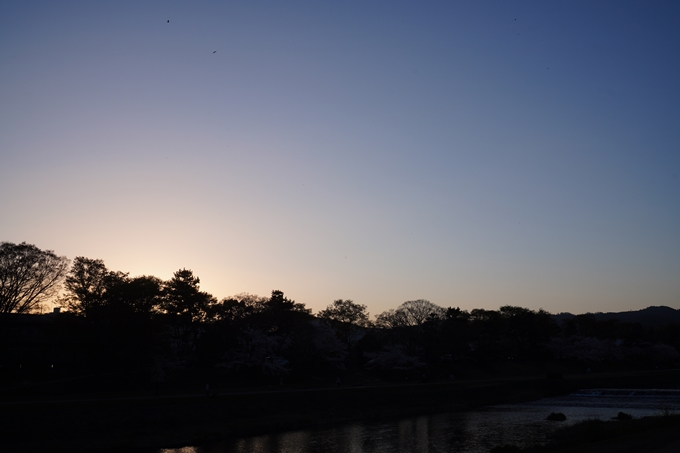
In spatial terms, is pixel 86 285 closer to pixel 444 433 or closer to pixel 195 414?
pixel 195 414

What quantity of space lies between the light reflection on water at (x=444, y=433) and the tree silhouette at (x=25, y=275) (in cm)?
2688

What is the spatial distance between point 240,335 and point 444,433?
29656 mm

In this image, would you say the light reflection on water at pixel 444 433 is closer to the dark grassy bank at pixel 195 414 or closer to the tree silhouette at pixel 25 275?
the dark grassy bank at pixel 195 414

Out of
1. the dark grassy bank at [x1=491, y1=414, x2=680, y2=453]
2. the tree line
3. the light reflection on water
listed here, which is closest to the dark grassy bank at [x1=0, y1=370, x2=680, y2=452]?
the light reflection on water

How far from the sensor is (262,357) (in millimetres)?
56688

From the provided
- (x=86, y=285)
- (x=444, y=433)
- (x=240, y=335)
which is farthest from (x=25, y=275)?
(x=444, y=433)

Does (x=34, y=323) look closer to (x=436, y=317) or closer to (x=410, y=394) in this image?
(x=410, y=394)

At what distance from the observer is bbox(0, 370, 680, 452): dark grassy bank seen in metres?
29.6

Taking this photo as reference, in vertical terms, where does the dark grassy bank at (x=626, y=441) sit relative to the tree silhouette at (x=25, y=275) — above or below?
below

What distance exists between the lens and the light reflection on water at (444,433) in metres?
30.6

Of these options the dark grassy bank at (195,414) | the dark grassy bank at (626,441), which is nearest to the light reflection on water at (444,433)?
the dark grassy bank at (195,414)

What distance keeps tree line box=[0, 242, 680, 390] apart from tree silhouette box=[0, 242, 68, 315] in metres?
0.09

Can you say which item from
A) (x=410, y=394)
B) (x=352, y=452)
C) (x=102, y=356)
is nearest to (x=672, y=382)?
(x=410, y=394)

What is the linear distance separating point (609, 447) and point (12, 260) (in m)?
48.8
